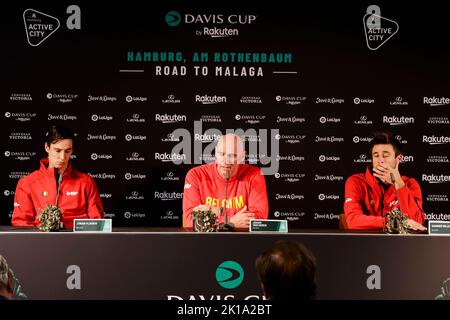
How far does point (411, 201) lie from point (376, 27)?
1.77m

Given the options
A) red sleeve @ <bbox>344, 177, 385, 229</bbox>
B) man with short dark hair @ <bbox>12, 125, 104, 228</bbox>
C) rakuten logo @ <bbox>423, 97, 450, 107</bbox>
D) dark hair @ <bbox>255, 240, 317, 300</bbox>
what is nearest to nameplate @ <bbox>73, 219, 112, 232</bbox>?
man with short dark hair @ <bbox>12, 125, 104, 228</bbox>

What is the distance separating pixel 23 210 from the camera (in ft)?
13.3

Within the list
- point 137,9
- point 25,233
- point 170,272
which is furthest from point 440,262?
point 137,9

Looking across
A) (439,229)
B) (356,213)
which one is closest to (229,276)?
(439,229)

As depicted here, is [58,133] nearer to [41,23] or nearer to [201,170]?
[201,170]

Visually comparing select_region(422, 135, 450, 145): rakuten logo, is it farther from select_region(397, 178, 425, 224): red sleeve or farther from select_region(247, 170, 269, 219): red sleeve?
select_region(247, 170, 269, 219): red sleeve

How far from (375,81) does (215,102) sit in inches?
62.5

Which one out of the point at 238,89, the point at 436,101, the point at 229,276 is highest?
the point at 238,89

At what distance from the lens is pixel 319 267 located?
108 inches

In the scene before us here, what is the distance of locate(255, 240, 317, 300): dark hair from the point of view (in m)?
1.34

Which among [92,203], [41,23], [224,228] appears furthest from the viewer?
[41,23]

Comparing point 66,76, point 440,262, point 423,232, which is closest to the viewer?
point 440,262

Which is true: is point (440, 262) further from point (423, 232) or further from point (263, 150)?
point (263, 150)

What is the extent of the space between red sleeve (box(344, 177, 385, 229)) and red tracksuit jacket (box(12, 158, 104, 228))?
200 centimetres
